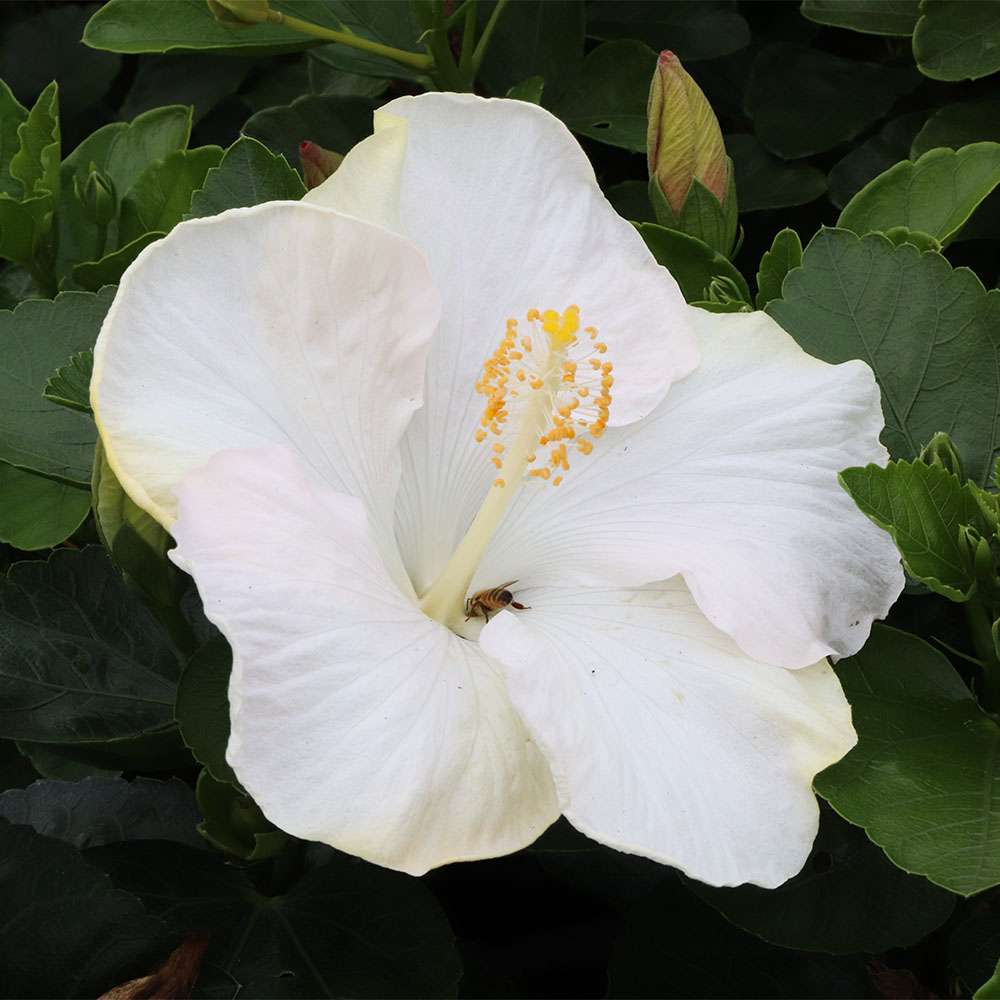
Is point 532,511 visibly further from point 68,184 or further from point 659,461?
point 68,184

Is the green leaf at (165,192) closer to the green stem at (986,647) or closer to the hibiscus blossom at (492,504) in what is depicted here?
the hibiscus blossom at (492,504)

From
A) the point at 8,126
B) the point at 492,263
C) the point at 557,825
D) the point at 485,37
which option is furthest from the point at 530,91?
the point at 557,825

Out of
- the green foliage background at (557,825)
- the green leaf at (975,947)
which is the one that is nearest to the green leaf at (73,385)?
the green foliage background at (557,825)

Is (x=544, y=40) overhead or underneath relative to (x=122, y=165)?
overhead

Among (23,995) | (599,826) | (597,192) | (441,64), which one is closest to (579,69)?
(441,64)

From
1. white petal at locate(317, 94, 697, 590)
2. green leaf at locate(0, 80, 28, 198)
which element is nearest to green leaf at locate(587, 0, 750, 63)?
white petal at locate(317, 94, 697, 590)

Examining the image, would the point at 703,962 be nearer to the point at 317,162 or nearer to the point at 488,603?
the point at 488,603
